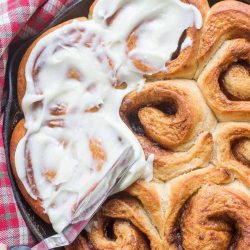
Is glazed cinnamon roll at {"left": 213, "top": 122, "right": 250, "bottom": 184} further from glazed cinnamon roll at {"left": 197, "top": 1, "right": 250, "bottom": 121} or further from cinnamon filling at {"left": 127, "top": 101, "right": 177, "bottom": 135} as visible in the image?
cinnamon filling at {"left": 127, "top": 101, "right": 177, "bottom": 135}

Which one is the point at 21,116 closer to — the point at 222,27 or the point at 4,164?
the point at 4,164

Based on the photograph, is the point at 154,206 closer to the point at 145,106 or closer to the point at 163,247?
the point at 163,247

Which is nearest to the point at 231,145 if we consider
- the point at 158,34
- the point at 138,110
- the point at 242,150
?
the point at 242,150

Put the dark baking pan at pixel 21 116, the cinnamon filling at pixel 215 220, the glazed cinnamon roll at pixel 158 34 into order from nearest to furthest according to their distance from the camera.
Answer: the cinnamon filling at pixel 215 220 < the glazed cinnamon roll at pixel 158 34 < the dark baking pan at pixel 21 116

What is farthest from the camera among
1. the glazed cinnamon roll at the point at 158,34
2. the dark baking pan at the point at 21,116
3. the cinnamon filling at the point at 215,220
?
the dark baking pan at the point at 21,116

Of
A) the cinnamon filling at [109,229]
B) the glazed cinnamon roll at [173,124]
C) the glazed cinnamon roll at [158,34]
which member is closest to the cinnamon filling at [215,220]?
the glazed cinnamon roll at [173,124]

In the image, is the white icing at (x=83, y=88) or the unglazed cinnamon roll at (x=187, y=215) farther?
the white icing at (x=83, y=88)

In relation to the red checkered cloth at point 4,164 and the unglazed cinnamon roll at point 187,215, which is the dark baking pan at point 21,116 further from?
the unglazed cinnamon roll at point 187,215
